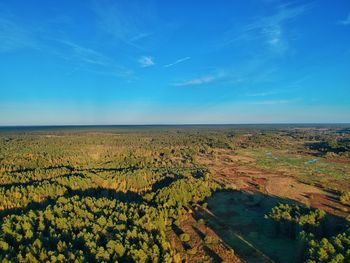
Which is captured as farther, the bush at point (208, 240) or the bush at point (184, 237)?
the bush at point (184, 237)

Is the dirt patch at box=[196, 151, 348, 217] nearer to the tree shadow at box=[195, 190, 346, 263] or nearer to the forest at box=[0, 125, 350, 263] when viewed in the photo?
the forest at box=[0, 125, 350, 263]

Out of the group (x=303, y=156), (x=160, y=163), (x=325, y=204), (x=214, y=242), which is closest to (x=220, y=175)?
(x=160, y=163)

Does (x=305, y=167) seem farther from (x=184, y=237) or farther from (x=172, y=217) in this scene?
(x=184, y=237)

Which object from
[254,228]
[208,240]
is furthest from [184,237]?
[254,228]

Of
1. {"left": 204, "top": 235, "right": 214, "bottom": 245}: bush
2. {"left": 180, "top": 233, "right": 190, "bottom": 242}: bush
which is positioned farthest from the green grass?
{"left": 180, "top": 233, "right": 190, "bottom": 242}: bush

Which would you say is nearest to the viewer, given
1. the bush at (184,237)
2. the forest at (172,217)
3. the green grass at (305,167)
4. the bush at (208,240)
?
the forest at (172,217)

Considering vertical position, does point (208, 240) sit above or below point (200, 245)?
above

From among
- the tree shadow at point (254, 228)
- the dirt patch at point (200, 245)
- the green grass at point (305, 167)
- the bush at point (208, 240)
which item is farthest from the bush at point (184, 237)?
the green grass at point (305, 167)

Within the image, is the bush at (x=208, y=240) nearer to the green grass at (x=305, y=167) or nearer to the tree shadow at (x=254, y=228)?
the tree shadow at (x=254, y=228)

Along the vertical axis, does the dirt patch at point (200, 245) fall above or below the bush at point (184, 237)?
below

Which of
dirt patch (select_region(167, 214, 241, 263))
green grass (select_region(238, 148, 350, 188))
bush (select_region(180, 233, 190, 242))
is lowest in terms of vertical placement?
dirt patch (select_region(167, 214, 241, 263))

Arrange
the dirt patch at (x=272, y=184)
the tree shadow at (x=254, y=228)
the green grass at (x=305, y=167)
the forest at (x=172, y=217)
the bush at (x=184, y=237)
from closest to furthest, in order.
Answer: the forest at (x=172, y=217)
the tree shadow at (x=254, y=228)
the bush at (x=184, y=237)
the dirt patch at (x=272, y=184)
the green grass at (x=305, y=167)

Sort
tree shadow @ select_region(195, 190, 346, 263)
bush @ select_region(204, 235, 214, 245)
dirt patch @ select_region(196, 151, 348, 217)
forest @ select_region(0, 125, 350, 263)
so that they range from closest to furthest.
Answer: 1. forest @ select_region(0, 125, 350, 263)
2. tree shadow @ select_region(195, 190, 346, 263)
3. bush @ select_region(204, 235, 214, 245)
4. dirt patch @ select_region(196, 151, 348, 217)
